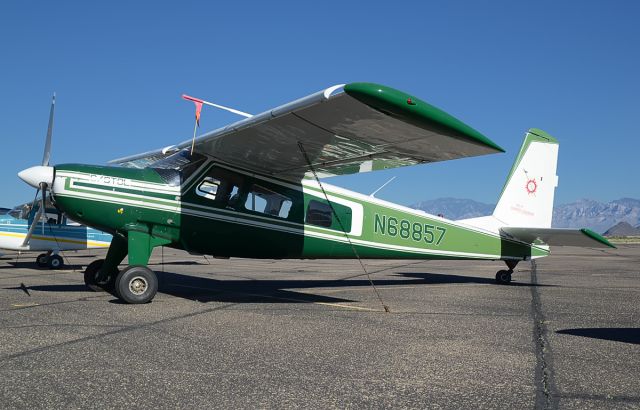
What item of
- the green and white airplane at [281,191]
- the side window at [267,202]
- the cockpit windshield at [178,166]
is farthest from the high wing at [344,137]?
the side window at [267,202]

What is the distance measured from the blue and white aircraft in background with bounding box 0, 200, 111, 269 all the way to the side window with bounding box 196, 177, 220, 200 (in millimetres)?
9228

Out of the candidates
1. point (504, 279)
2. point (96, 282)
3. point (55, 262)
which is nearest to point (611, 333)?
point (504, 279)

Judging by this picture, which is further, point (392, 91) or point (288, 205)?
point (288, 205)

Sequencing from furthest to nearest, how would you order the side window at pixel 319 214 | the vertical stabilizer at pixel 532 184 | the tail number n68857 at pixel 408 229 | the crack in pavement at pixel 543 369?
the vertical stabilizer at pixel 532 184, the tail number n68857 at pixel 408 229, the side window at pixel 319 214, the crack in pavement at pixel 543 369

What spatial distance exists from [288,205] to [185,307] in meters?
2.86

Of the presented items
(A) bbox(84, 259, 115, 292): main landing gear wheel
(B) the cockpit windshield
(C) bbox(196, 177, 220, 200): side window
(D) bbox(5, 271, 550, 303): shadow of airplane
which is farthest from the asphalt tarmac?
(B) the cockpit windshield

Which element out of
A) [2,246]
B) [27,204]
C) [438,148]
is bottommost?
[2,246]

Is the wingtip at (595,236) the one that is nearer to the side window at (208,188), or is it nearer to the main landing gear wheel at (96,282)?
the side window at (208,188)

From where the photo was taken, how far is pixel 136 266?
306 inches

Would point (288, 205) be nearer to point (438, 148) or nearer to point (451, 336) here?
point (438, 148)

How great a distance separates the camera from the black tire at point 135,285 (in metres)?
7.48

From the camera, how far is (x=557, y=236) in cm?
1104

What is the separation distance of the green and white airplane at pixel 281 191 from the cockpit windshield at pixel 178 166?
18 millimetres

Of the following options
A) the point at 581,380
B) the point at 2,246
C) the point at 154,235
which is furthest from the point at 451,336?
the point at 2,246
